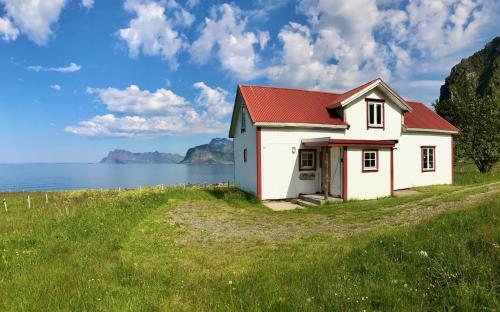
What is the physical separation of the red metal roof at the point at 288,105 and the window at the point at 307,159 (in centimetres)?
198

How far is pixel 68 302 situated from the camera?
197 inches

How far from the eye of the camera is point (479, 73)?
143m

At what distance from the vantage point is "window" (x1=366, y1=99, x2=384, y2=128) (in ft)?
69.9

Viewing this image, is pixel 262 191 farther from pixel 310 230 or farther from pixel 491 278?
pixel 491 278

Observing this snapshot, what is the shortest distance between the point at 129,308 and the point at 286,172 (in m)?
15.1

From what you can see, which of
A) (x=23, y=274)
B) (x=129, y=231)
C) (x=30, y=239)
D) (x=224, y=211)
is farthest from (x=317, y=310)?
(x=224, y=211)

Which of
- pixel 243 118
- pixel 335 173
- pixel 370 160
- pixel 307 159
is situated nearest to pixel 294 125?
pixel 307 159

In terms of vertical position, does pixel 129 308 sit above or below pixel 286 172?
below

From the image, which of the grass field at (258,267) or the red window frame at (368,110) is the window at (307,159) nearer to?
the red window frame at (368,110)

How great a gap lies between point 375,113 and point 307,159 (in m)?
6.23

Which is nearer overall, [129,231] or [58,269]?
[58,269]

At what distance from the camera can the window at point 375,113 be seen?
69.9 feet

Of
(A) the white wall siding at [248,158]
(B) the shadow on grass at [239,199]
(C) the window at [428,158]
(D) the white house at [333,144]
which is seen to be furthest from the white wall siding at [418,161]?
(B) the shadow on grass at [239,199]

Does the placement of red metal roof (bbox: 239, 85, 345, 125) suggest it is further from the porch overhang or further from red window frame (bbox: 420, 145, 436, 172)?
red window frame (bbox: 420, 145, 436, 172)
